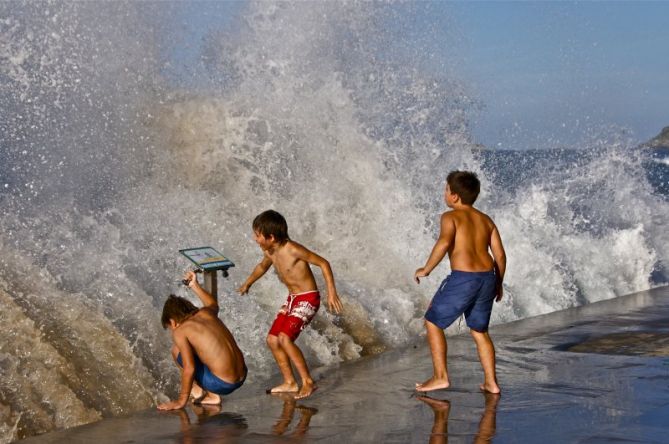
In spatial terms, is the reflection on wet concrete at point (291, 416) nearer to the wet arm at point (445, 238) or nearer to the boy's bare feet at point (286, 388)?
the boy's bare feet at point (286, 388)

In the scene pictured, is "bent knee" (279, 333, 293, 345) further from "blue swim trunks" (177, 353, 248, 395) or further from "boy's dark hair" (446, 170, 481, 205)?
"boy's dark hair" (446, 170, 481, 205)

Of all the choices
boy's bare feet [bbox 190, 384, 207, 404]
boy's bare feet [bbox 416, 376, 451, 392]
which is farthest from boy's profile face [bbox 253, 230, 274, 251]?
boy's bare feet [bbox 416, 376, 451, 392]

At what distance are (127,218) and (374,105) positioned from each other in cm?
553

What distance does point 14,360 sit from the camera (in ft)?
19.7

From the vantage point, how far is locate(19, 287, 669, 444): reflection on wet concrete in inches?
203

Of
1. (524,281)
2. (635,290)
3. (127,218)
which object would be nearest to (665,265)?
(635,290)

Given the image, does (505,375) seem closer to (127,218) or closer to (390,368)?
(390,368)

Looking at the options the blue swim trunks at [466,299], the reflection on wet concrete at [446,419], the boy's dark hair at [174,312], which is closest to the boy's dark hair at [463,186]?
the blue swim trunks at [466,299]

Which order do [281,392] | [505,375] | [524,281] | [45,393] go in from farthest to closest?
[524,281], [505,375], [281,392], [45,393]

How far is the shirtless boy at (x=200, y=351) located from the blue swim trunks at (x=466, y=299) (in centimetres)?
126

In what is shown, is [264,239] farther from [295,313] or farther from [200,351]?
[200,351]

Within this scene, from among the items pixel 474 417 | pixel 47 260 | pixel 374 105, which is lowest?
pixel 474 417

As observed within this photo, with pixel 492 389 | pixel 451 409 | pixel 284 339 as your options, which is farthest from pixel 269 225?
pixel 492 389

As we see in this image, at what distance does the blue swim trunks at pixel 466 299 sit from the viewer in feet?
19.7
